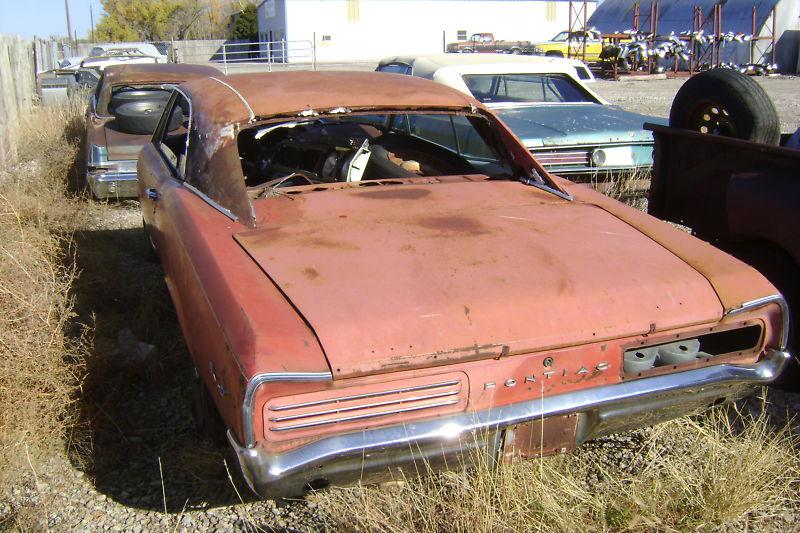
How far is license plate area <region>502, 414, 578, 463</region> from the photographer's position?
2.46 metres

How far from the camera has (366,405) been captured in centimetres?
226

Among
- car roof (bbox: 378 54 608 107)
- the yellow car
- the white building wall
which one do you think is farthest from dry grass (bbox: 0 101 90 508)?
the white building wall

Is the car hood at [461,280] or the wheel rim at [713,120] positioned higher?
the wheel rim at [713,120]

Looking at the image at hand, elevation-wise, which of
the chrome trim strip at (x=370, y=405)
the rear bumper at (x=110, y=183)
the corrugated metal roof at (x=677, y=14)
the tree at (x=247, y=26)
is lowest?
the chrome trim strip at (x=370, y=405)

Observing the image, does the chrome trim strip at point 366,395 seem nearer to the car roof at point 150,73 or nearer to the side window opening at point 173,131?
the side window opening at point 173,131

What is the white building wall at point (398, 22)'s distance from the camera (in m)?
45.3

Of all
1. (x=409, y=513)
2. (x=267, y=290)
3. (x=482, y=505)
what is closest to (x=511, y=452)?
(x=482, y=505)

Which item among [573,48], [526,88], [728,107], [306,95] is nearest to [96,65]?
[526,88]

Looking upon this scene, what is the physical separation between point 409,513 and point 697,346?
119 cm

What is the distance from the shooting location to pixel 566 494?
255 centimetres

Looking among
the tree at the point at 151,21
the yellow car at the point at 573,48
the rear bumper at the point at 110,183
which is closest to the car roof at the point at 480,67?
the rear bumper at the point at 110,183

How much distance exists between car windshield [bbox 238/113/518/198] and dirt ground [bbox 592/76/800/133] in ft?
31.1

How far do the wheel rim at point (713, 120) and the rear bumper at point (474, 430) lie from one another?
2.14 meters

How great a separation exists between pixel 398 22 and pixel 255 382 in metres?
48.0
